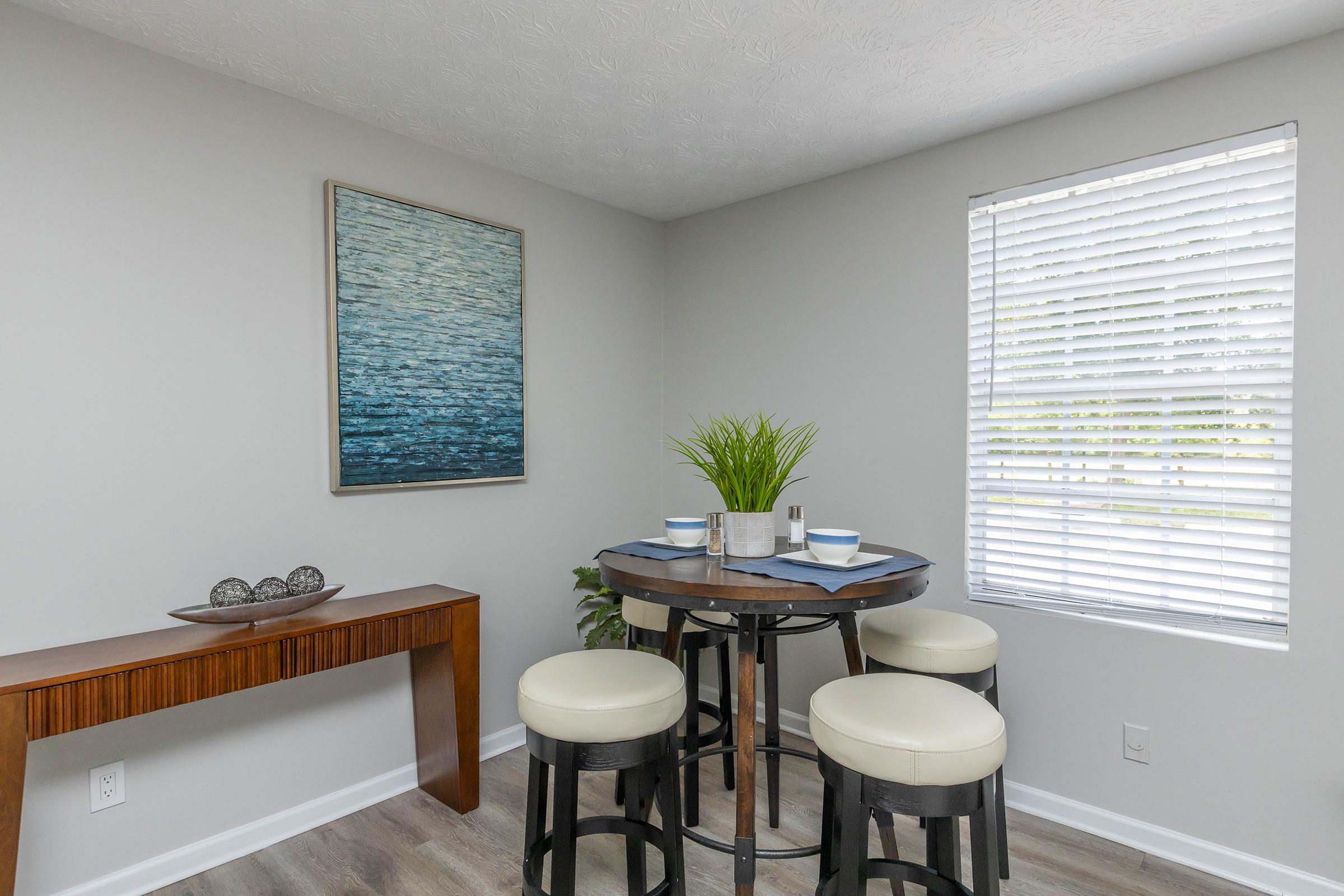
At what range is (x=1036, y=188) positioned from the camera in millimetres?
2602

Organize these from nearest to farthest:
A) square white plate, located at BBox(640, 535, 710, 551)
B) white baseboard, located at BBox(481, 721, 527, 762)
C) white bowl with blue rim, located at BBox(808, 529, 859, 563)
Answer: white bowl with blue rim, located at BBox(808, 529, 859, 563) < square white plate, located at BBox(640, 535, 710, 551) < white baseboard, located at BBox(481, 721, 527, 762)

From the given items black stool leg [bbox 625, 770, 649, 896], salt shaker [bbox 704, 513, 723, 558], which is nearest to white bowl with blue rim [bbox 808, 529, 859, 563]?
salt shaker [bbox 704, 513, 723, 558]

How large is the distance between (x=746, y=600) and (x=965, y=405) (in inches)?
60.0

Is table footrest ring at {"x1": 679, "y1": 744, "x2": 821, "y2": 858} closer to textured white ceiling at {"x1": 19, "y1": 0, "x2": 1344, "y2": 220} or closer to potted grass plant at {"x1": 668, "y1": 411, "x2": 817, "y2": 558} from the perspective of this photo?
potted grass plant at {"x1": 668, "y1": 411, "x2": 817, "y2": 558}

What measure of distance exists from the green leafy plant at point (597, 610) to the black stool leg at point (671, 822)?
1.26m

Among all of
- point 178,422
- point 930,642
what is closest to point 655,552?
point 930,642

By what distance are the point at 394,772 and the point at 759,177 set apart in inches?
115

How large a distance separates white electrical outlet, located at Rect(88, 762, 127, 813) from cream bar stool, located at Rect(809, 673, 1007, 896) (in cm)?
202

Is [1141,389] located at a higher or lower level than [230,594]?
higher

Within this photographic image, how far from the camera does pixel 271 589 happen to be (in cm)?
223

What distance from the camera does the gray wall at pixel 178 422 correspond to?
6.44ft

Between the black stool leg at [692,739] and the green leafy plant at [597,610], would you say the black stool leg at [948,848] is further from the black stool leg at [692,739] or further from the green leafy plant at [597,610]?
the green leafy plant at [597,610]

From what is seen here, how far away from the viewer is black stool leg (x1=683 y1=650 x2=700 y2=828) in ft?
8.06

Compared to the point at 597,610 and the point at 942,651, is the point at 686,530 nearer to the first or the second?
the point at 942,651
